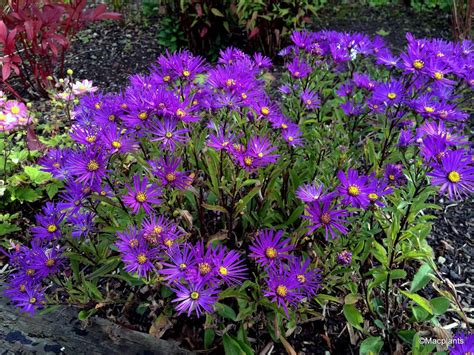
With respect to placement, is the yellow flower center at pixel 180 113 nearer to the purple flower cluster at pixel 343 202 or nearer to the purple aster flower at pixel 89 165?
the purple aster flower at pixel 89 165

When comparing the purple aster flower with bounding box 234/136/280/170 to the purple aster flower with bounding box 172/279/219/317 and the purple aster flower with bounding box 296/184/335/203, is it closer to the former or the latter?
the purple aster flower with bounding box 296/184/335/203

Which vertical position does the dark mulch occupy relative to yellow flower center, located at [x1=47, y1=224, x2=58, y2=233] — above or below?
below

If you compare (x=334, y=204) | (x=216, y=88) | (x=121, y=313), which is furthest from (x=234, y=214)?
(x=121, y=313)

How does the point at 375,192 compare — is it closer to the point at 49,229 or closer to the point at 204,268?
the point at 204,268

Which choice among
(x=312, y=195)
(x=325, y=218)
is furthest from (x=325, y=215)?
(x=312, y=195)

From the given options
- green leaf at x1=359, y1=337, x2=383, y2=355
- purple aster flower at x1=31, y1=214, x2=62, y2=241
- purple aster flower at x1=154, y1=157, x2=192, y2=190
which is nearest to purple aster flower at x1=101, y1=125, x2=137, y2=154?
purple aster flower at x1=154, y1=157, x2=192, y2=190

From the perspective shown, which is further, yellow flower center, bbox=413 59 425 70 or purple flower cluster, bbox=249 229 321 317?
yellow flower center, bbox=413 59 425 70
